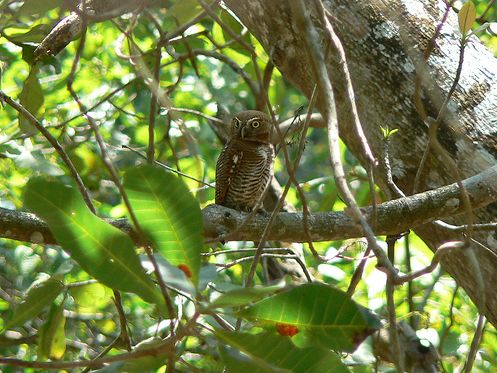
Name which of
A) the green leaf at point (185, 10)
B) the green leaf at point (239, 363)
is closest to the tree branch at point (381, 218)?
the green leaf at point (185, 10)

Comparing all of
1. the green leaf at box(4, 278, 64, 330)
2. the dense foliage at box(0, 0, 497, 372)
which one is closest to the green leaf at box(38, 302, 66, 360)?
the dense foliage at box(0, 0, 497, 372)

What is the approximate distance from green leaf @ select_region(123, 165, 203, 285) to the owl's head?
128 inches

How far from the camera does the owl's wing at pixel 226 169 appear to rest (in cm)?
469

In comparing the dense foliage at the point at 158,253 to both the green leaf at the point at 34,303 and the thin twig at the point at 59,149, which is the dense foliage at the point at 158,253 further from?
the thin twig at the point at 59,149

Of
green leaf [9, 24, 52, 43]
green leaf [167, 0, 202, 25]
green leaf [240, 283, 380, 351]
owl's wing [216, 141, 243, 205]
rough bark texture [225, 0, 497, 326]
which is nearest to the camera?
green leaf [240, 283, 380, 351]

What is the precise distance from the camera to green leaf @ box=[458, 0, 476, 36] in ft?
8.15

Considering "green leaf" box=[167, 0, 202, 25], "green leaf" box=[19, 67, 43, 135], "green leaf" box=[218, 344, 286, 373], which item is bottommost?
"green leaf" box=[19, 67, 43, 135]

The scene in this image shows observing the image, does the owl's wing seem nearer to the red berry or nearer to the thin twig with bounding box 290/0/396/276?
the thin twig with bounding box 290/0/396/276

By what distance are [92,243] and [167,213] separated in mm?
155

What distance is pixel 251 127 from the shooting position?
191 inches

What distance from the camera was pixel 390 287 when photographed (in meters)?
1.47

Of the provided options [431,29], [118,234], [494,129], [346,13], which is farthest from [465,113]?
[118,234]

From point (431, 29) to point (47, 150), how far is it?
254 centimetres

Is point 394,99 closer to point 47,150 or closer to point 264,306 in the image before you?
point 264,306
